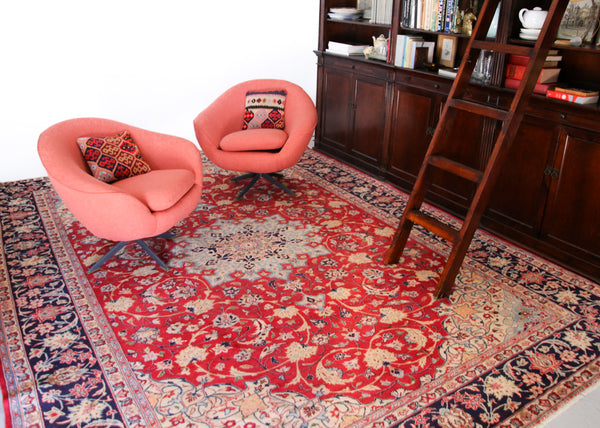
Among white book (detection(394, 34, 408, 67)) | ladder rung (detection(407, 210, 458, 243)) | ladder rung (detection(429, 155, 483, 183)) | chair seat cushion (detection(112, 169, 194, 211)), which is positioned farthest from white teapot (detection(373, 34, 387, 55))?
chair seat cushion (detection(112, 169, 194, 211))

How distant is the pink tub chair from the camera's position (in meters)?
2.93

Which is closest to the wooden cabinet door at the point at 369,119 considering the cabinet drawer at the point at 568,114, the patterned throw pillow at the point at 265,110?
the patterned throw pillow at the point at 265,110

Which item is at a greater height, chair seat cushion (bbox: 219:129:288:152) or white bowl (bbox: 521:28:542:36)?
white bowl (bbox: 521:28:542:36)

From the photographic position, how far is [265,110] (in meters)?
4.42

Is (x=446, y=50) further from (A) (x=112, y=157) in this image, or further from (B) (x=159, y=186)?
(A) (x=112, y=157)

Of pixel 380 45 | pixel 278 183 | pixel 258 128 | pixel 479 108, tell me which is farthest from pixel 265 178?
pixel 479 108

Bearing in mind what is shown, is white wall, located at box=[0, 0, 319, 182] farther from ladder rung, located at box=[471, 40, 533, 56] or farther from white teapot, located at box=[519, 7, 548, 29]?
ladder rung, located at box=[471, 40, 533, 56]

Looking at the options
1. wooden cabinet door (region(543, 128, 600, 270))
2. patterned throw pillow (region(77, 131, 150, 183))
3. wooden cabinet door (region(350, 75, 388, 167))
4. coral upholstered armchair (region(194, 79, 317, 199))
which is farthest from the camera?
wooden cabinet door (region(350, 75, 388, 167))

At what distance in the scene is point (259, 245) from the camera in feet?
11.6

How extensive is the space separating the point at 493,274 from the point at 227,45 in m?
A: 3.56

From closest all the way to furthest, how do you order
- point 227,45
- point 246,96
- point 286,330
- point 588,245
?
point 286,330 < point 588,245 < point 246,96 < point 227,45

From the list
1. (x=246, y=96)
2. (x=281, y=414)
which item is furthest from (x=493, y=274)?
(x=246, y=96)

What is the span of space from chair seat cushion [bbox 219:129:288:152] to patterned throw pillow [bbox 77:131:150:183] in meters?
0.77

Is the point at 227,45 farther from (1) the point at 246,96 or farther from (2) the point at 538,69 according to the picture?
(2) the point at 538,69
